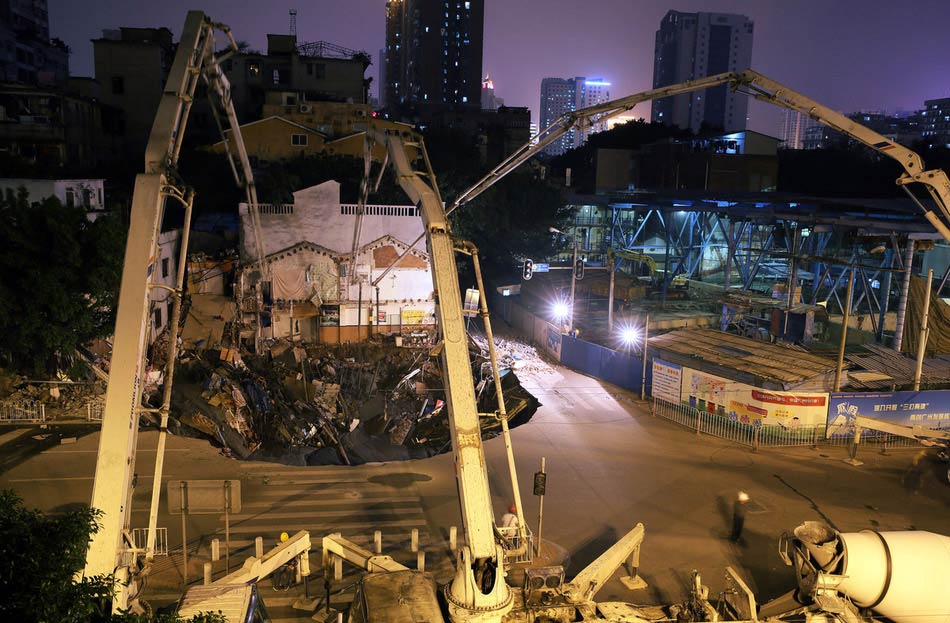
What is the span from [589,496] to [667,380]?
760 centimetres

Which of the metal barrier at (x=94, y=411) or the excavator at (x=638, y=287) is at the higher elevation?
the excavator at (x=638, y=287)

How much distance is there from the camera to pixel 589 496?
54.9 ft

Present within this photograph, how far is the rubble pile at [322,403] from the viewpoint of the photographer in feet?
65.4

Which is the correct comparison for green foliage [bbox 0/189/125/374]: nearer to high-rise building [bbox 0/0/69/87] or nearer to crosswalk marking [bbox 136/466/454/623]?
crosswalk marking [bbox 136/466/454/623]

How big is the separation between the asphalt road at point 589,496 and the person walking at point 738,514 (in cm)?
19

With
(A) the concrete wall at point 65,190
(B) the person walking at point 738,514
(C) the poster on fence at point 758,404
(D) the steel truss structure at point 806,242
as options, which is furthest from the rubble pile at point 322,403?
(D) the steel truss structure at point 806,242

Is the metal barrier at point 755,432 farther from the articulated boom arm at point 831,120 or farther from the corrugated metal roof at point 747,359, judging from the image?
the articulated boom arm at point 831,120

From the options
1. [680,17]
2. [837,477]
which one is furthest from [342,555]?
[680,17]

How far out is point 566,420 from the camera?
73.5 feet

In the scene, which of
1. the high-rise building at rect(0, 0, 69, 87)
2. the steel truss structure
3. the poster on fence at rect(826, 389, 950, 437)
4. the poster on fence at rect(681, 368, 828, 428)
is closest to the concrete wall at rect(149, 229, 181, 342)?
the poster on fence at rect(681, 368, 828, 428)

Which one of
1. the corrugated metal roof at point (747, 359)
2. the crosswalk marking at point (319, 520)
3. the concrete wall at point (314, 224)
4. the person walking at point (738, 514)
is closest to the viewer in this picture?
the crosswalk marking at point (319, 520)

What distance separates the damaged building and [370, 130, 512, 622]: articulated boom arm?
17.4m

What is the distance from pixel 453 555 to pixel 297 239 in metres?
17.1

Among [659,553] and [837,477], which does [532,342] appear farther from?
[659,553]
